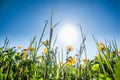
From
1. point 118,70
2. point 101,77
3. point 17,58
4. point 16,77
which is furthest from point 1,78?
point 17,58

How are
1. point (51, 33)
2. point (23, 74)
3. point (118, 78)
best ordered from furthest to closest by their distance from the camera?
point (23, 74) → point (51, 33) → point (118, 78)

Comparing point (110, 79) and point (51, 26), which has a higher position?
point (51, 26)

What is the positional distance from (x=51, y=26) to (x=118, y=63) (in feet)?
1.51

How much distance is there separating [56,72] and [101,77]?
0.42 metres

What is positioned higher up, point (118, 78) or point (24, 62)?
point (24, 62)

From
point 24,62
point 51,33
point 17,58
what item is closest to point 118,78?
point 51,33

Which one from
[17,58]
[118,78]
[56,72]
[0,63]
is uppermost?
[17,58]

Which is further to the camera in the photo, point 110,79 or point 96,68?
point 96,68

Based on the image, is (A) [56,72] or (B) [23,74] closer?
(A) [56,72]

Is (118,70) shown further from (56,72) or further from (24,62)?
(24,62)

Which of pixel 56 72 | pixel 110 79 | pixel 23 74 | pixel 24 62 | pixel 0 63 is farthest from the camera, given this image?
pixel 24 62

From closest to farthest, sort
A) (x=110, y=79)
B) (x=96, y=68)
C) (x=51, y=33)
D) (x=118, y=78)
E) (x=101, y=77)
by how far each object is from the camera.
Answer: (x=118, y=78)
(x=51, y=33)
(x=110, y=79)
(x=101, y=77)
(x=96, y=68)

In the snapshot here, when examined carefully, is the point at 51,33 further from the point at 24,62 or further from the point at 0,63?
the point at 24,62

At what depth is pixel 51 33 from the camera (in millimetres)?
897
